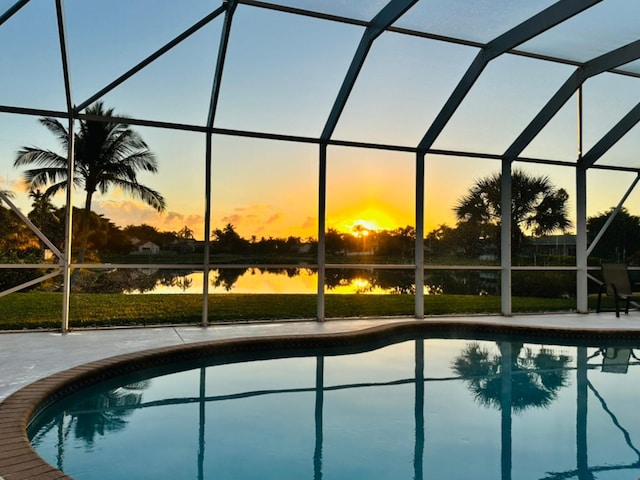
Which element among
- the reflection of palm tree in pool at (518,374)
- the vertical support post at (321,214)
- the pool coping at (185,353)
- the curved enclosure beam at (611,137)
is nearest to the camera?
the pool coping at (185,353)

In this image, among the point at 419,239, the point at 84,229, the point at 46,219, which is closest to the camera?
the point at 46,219

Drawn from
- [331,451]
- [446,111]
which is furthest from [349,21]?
[331,451]

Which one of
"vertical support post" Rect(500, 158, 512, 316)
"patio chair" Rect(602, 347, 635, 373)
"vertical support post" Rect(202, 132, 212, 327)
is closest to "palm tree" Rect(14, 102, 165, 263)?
"vertical support post" Rect(202, 132, 212, 327)

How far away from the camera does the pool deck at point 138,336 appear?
15.0 feet

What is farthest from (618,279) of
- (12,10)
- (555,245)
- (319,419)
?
(12,10)

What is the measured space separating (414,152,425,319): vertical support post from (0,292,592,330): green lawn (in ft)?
3.62

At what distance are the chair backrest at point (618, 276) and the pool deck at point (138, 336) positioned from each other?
0.50 metres

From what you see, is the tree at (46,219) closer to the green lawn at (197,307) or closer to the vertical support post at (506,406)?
the green lawn at (197,307)

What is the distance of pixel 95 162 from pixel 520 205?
7.03 metres

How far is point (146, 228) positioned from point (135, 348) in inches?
97.8

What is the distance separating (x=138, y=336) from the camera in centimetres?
624

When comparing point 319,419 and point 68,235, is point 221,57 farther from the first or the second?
point 319,419

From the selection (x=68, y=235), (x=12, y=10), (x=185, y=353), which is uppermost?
(x=12, y=10)

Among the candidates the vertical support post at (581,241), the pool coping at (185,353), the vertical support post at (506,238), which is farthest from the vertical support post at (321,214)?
the vertical support post at (581,241)
